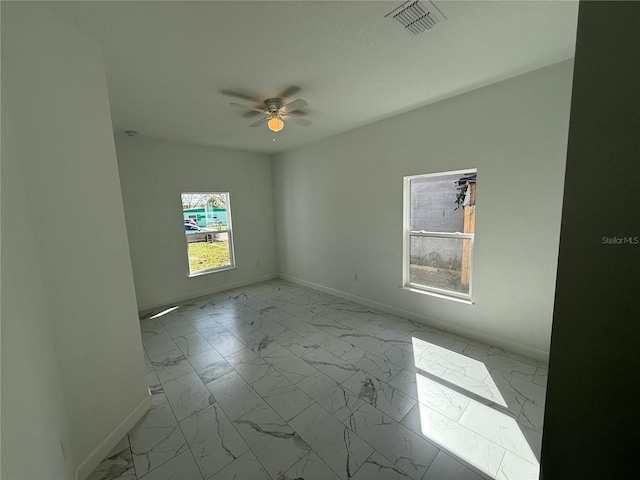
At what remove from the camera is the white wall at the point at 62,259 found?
1011 millimetres

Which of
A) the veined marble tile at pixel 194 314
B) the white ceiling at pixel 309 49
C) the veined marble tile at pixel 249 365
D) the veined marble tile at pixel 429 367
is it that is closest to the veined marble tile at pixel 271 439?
the veined marble tile at pixel 249 365

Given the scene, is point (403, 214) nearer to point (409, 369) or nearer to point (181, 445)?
point (409, 369)

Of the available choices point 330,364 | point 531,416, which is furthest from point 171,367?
point 531,416

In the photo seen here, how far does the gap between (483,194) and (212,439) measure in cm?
317

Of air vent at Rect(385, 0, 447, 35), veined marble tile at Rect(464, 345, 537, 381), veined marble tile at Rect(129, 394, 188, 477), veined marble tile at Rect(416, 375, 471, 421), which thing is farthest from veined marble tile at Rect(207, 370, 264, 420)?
air vent at Rect(385, 0, 447, 35)

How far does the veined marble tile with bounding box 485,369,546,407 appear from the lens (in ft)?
6.38

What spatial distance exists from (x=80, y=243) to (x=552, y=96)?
3.68 meters

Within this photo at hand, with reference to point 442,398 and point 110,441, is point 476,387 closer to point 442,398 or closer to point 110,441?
point 442,398

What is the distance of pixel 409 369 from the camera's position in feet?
7.68

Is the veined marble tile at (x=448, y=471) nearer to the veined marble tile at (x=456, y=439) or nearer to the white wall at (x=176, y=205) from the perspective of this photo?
the veined marble tile at (x=456, y=439)

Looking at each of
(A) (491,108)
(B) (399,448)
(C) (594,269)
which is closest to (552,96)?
(A) (491,108)

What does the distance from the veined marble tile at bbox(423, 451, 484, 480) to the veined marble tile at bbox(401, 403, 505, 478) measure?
0.05 metres

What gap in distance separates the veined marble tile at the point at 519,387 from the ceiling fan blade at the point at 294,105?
298 centimetres

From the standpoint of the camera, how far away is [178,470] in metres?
1.48
